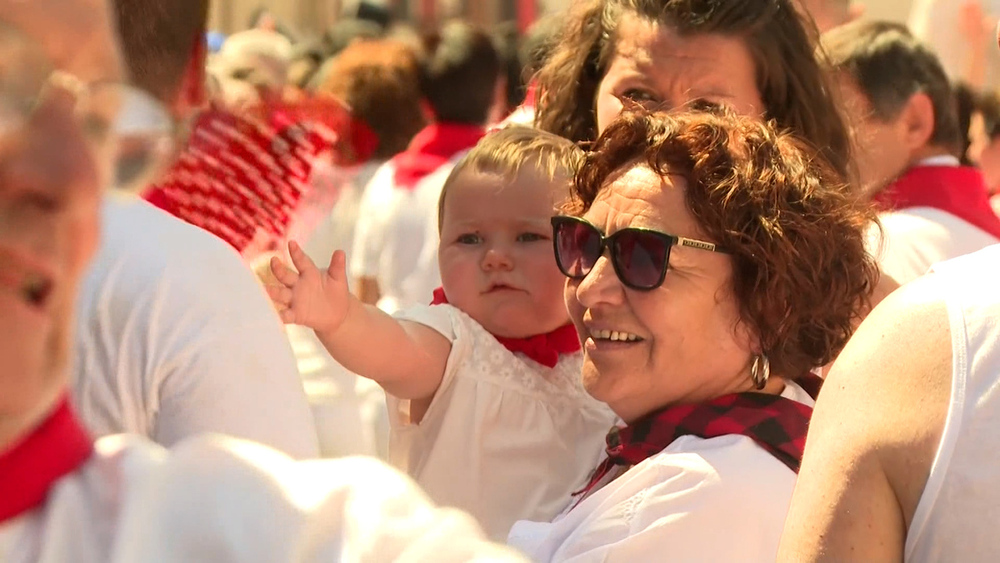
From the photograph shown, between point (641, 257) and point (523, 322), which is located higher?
point (641, 257)

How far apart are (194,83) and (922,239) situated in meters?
2.08

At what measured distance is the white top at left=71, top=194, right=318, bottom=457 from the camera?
4.85 ft

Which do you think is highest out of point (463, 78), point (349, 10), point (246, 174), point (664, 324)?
point (246, 174)

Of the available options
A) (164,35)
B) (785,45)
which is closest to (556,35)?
(785,45)

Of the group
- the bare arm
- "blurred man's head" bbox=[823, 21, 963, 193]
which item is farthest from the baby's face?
"blurred man's head" bbox=[823, 21, 963, 193]

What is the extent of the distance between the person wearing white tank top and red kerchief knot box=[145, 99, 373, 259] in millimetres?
833

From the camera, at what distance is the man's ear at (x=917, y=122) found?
3.57 meters

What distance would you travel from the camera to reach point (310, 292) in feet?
6.84

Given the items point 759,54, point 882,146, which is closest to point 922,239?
point 882,146

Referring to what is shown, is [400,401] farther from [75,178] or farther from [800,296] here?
[75,178]

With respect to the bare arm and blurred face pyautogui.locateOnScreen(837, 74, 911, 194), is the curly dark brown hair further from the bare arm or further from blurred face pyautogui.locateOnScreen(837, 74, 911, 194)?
blurred face pyautogui.locateOnScreen(837, 74, 911, 194)

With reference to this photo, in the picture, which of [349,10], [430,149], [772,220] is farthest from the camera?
[349,10]

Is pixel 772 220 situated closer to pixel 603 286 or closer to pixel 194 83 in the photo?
pixel 603 286

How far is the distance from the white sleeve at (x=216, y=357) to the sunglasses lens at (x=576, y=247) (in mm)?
642
